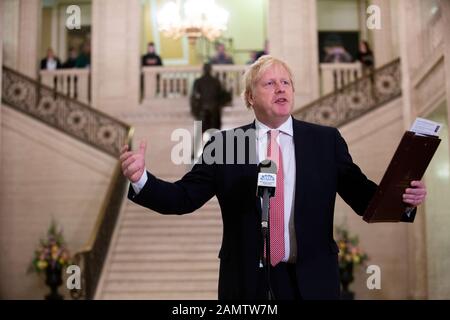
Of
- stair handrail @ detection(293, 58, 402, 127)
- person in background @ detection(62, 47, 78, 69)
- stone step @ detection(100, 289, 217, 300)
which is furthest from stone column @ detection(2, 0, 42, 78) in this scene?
stone step @ detection(100, 289, 217, 300)

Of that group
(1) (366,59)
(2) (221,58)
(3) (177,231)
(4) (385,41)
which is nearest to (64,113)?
(3) (177,231)

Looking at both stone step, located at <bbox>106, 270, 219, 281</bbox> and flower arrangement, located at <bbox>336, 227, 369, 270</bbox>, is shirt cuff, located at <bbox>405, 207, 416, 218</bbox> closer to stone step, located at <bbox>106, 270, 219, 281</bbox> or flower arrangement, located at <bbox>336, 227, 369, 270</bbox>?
stone step, located at <bbox>106, 270, 219, 281</bbox>

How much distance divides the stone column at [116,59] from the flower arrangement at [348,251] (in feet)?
18.3

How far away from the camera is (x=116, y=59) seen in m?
13.4

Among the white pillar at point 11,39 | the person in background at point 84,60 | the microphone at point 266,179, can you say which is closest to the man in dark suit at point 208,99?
the person in background at point 84,60


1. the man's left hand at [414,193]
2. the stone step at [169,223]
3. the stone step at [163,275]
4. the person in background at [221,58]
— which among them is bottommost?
the stone step at [163,275]

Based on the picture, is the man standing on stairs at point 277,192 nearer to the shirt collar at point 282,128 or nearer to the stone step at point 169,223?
the shirt collar at point 282,128

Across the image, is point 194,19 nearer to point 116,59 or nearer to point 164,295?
point 116,59

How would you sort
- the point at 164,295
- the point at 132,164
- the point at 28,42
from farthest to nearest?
the point at 28,42 → the point at 164,295 → the point at 132,164

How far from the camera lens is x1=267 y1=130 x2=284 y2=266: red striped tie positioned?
260cm

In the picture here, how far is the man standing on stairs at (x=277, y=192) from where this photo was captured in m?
2.59

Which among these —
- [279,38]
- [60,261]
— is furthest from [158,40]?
[60,261]

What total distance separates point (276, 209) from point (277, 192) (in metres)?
0.07
